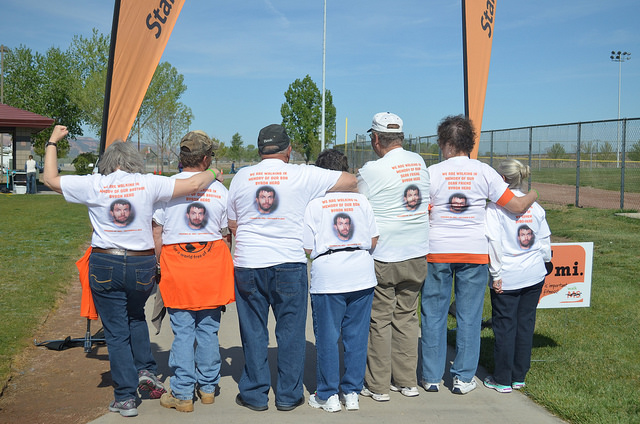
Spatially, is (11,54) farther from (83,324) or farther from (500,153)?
(83,324)

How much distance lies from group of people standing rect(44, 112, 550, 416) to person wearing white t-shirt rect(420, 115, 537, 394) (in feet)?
0.03

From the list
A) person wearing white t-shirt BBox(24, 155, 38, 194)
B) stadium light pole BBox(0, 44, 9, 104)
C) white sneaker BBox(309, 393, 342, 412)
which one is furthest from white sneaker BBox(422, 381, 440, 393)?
stadium light pole BBox(0, 44, 9, 104)

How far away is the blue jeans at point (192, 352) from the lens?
402cm

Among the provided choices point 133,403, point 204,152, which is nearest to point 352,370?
point 133,403

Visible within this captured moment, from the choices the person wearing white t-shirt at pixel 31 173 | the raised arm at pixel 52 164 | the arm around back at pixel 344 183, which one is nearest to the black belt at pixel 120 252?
the raised arm at pixel 52 164

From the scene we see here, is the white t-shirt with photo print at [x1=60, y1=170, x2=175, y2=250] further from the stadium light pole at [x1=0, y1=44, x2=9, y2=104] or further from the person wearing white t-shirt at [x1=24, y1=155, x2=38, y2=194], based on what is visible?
the stadium light pole at [x1=0, y1=44, x2=9, y2=104]

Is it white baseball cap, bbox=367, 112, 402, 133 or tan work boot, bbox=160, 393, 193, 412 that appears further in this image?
white baseball cap, bbox=367, 112, 402, 133

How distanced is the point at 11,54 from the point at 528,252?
58.0 meters

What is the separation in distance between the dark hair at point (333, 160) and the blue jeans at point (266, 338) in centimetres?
73

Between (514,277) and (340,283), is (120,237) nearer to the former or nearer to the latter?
(340,283)

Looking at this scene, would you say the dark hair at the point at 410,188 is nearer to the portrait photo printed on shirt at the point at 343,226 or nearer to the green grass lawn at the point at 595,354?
the portrait photo printed on shirt at the point at 343,226

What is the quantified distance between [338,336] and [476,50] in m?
3.64

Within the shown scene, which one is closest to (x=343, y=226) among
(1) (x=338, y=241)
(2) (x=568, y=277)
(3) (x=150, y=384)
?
(1) (x=338, y=241)

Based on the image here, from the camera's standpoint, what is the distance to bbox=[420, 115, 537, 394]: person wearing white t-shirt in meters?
4.33
